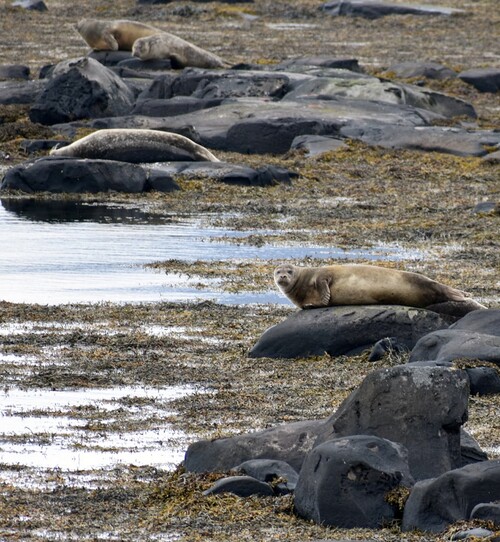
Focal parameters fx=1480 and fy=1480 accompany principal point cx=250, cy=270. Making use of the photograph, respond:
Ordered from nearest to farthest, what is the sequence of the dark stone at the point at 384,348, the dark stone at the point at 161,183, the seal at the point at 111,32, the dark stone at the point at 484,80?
the dark stone at the point at 384,348 < the dark stone at the point at 161,183 < the seal at the point at 111,32 < the dark stone at the point at 484,80

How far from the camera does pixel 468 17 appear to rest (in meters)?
46.5

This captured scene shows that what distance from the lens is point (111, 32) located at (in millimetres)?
32781

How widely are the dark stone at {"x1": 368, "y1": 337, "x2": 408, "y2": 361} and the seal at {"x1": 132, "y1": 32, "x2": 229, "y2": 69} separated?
2235cm

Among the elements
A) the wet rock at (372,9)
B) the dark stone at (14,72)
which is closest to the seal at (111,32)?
the dark stone at (14,72)

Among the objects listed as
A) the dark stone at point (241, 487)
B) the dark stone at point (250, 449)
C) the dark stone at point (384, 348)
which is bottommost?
the dark stone at point (384, 348)

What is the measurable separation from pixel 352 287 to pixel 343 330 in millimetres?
514

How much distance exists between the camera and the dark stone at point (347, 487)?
5.98 meters

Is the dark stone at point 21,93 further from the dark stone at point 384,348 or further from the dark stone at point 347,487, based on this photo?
the dark stone at point 347,487

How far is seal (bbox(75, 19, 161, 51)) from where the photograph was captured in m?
32.6

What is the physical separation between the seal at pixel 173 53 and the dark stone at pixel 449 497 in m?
26.4

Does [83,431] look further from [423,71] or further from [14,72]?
[423,71]

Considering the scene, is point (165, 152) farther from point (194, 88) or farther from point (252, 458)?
point (252, 458)

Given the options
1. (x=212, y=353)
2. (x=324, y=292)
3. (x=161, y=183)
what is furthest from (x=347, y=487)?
(x=161, y=183)

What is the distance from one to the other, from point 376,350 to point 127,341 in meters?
1.78
